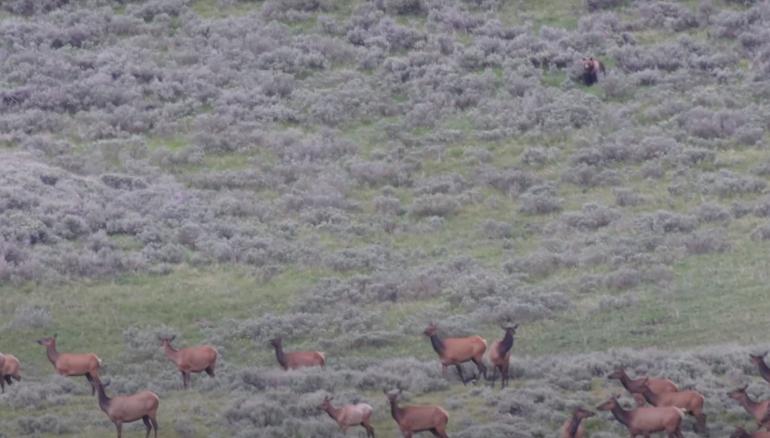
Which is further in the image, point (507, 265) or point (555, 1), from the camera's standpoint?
point (555, 1)

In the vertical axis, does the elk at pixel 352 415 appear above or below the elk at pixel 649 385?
below

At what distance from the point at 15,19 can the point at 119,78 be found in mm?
5738

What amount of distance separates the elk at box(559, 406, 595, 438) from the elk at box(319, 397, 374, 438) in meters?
2.60

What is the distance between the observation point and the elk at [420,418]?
2036cm

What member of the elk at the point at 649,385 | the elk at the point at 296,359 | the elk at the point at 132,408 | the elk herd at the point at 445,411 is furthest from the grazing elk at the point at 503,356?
the elk at the point at 132,408

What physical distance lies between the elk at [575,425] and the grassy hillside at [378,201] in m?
0.77

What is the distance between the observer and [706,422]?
20969 millimetres

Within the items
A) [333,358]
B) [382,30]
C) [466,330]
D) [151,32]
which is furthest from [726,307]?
[151,32]

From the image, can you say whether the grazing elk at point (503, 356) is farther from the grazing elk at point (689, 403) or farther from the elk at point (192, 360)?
the elk at point (192, 360)

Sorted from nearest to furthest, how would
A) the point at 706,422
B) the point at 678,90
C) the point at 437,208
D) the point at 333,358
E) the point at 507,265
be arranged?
the point at 706,422
the point at 333,358
the point at 507,265
the point at 437,208
the point at 678,90

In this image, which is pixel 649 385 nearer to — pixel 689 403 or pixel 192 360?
pixel 689 403

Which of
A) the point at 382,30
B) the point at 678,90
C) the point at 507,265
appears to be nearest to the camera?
the point at 507,265

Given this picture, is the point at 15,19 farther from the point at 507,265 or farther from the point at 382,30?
the point at 507,265

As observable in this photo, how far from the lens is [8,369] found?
23.4m
